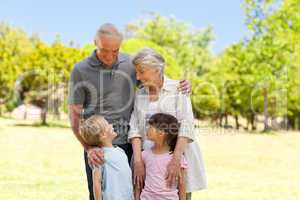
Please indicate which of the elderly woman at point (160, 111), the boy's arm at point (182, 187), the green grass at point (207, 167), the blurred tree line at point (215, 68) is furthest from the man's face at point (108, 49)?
the blurred tree line at point (215, 68)

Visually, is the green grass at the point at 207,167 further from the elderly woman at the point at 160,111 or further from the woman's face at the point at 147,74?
the woman's face at the point at 147,74

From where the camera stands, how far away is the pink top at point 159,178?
3662mm

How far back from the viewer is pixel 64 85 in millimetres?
27984

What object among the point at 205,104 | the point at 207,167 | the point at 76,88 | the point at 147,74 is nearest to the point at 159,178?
the point at 147,74

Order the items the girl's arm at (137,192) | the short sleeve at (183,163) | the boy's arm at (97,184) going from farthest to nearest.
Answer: the girl's arm at (137,192) → the short sleeve at (183,163) → the boy's arm at (97,184)

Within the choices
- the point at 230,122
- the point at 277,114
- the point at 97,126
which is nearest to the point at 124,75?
the point at 97,126

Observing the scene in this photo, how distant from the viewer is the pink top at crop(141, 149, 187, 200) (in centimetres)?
366

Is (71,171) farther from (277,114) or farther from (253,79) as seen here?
(277,114)

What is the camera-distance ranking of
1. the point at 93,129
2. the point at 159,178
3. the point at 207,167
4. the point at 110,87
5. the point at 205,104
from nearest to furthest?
1. the point at 93,129
2. the point at 159,178
3. the point at 110,87
4. the point at 207,167
5. the point at 205,104

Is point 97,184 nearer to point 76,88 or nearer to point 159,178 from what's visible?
point 159,178

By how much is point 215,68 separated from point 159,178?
35.9 m

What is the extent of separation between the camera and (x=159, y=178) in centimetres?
367

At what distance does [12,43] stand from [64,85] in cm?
2420

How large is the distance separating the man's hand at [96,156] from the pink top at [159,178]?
37cm
